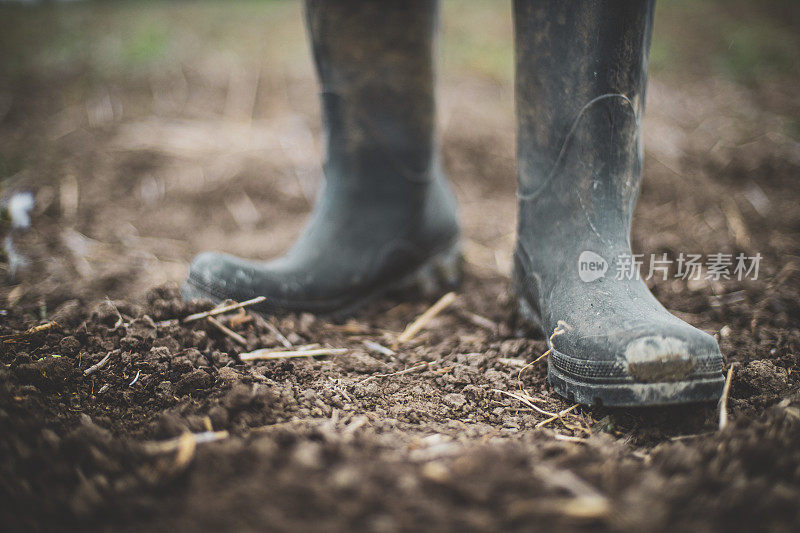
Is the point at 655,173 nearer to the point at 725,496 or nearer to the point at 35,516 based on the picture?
the point at 725,496

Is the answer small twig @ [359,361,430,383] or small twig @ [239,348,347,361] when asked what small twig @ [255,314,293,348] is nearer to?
small twig @ [239,348,347,361]

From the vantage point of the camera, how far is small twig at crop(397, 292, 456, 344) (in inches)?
45.2

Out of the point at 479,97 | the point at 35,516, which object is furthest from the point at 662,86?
the point at 35,516

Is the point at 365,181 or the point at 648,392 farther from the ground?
the point at 365,181

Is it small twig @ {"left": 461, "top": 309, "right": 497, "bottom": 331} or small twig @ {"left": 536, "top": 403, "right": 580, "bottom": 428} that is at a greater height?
small twig @ {"left": 461, "top": 309, "right": 497, "bottom": 331}

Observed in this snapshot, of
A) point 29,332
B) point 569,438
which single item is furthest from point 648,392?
point 29,332

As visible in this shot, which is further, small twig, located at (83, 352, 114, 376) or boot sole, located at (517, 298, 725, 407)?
small twig, located at (83, 352, 114, 376)

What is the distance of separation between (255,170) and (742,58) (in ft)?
11.4

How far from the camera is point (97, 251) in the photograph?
1658 millimetres

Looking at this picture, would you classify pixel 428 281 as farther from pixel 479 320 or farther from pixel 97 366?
pixel 97 366

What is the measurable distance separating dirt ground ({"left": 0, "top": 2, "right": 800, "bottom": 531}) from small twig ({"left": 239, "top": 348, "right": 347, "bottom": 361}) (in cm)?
2

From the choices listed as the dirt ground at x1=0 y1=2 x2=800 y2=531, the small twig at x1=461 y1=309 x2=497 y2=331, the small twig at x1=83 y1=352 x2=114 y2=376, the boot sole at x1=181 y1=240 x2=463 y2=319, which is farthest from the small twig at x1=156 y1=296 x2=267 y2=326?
the small twig at x1=461 y1=309 x2=497 y2=331

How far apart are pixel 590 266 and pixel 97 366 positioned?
93cm

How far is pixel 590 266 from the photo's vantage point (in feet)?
3.14
